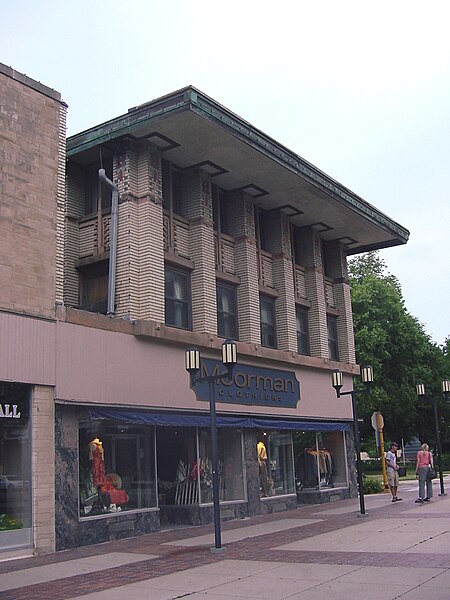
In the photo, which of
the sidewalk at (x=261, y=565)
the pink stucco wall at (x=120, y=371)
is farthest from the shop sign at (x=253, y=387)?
the sidewalk at (x=261, y=565)

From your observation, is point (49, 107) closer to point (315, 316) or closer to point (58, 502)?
point (58, 502)

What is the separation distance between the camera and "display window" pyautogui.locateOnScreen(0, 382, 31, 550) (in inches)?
541

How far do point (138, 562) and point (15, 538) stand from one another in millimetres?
2635

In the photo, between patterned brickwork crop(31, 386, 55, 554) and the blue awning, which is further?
the blue awning

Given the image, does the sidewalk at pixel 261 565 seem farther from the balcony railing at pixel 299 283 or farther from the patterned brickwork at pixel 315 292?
the balcony railing at pixel 299 283

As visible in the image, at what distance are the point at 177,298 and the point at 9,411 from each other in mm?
6518

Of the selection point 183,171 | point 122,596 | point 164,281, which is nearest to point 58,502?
point 122,596

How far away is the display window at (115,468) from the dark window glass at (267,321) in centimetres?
656

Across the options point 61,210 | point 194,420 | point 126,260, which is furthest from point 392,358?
point 61,210

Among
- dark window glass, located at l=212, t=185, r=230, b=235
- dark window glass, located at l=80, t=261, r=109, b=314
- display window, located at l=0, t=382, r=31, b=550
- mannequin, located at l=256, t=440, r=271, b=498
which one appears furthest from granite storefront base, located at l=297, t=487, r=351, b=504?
display window, located at l=0, t=382, r=31, b=550

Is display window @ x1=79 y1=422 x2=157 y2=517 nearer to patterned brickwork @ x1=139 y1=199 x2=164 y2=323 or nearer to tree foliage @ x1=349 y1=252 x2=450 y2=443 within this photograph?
patterned brickwork @ x1=139 y1=199 x2=164 y2=323

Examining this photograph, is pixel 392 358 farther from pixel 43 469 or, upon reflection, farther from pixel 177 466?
pixel 43 469

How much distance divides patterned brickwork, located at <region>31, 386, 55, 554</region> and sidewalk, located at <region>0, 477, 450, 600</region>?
21.4 inches

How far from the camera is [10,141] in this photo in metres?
15.1
